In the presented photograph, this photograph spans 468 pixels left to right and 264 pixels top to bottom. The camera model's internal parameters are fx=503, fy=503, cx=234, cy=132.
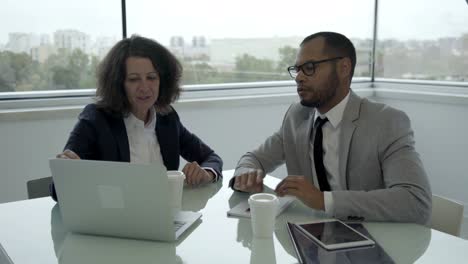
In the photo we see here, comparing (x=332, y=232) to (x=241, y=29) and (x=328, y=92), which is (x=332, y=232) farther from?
(x=241, y=29)

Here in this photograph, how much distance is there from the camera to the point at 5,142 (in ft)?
9.53

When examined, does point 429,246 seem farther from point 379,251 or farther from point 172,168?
point 172,168

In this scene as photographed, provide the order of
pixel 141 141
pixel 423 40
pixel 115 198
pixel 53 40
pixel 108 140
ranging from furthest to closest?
pixel 423 40, pixel 53 40, pixel 141 141, pixel 108 140, pixel 115 198

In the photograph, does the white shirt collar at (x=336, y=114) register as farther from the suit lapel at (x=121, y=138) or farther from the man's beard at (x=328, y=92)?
the suit lapel at (x=121, y=138)

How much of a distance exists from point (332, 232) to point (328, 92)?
75cm

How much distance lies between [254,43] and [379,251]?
9.30ft

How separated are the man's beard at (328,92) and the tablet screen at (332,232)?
660 mm

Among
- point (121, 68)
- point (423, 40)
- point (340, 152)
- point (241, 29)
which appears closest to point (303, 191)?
point (340, 152)

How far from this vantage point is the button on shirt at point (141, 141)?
6.75 ft

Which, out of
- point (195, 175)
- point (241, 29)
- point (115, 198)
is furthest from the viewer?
point (241, 29)

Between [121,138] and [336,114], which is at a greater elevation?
[336,114]

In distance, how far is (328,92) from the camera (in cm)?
190

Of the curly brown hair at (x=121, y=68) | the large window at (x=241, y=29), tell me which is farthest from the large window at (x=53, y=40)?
the curly brown hair at (x=121, y=68)

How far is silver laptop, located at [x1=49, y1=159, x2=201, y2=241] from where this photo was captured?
3.91ft
